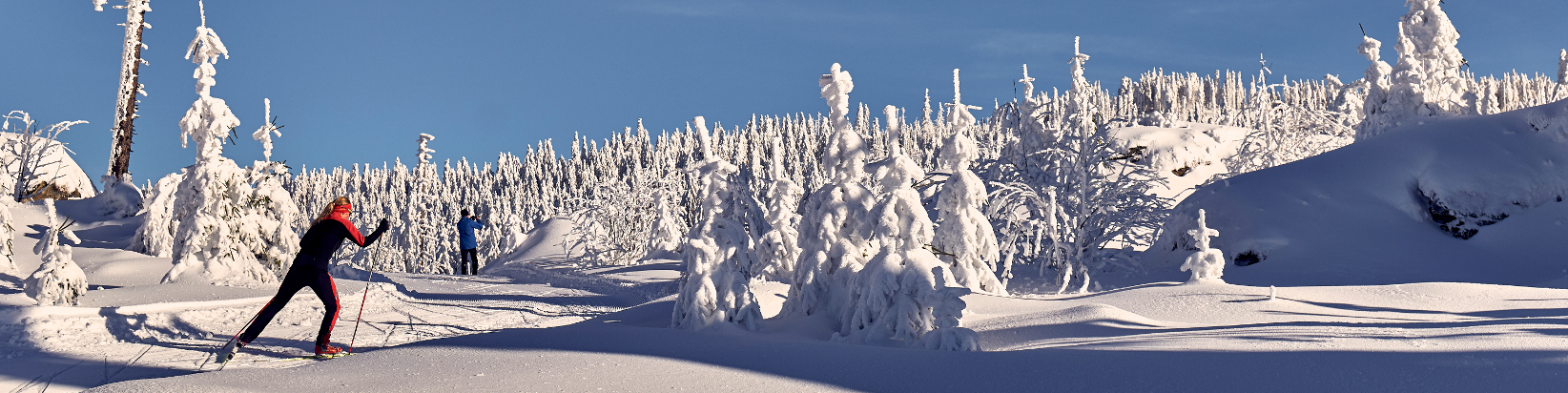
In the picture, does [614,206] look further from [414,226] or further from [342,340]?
[414,226]

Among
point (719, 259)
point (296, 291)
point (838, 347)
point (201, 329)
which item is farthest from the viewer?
point (719, 259)

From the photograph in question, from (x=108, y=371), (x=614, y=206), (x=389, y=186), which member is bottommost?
(x=108, y=371)

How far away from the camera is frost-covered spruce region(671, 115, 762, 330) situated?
9430mm

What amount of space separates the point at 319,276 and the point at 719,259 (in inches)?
166

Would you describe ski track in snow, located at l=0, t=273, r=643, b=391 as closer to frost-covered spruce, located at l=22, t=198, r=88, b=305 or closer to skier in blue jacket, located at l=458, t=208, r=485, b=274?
frost-covered spruce, located at l=22, t=198, r=88, b=305

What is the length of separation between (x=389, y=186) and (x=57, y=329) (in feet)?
429

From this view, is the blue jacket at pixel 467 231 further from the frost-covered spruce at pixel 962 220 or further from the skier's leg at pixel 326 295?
the skier's leg at pixel 326 295

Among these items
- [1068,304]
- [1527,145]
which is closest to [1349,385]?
[1068,304]

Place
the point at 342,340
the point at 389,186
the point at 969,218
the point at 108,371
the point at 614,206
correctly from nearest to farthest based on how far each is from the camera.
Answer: the point at 108,371 < the point at 342,340 < the point at 969,218 < the point at 614,206 < the point at 389,186

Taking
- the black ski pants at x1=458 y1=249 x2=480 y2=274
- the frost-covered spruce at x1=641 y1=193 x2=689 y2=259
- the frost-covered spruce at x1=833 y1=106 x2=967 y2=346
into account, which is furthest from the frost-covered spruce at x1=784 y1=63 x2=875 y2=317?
the frost-covered spruce at x1=641 y1=193 x2=689 y2=259

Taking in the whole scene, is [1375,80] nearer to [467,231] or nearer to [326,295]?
[467,231]

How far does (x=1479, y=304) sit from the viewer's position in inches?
383

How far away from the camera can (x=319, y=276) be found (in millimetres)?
7285

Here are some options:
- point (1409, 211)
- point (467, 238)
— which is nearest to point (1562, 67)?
point (1409, 211)
